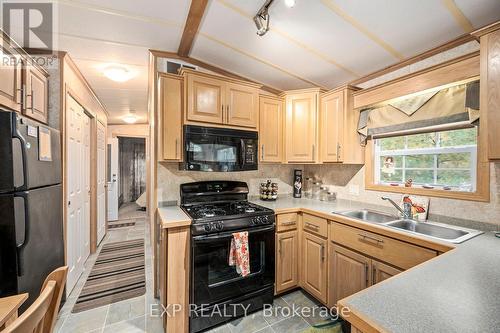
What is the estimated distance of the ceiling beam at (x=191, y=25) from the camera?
1616 mm

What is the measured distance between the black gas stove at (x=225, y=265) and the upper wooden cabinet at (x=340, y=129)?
97cm

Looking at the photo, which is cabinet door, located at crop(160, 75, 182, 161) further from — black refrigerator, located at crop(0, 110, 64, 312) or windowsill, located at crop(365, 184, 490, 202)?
windowsill, located at crop(365, 184, 490, 202)

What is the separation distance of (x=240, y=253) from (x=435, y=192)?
1693mm

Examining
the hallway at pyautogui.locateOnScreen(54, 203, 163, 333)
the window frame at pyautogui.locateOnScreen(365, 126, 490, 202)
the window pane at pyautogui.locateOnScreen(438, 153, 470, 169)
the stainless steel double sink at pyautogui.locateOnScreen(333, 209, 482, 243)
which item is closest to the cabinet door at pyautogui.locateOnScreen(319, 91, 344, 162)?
the window frame at pyautogui.locateOnScreen(365, 126, 490, 202)

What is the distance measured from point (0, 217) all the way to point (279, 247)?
2.00m

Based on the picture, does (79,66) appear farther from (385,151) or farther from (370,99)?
(385,151)

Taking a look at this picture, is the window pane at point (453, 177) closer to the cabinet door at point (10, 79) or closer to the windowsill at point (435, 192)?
the windowsill at point (435, 192)

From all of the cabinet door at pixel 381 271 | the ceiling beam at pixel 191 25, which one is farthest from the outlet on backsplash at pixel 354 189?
the ceiling beam at pixel 191 25

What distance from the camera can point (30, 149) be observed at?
146 cm

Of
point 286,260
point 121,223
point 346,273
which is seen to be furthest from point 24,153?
point 121,223

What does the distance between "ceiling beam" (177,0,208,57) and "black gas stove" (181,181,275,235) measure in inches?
53.8

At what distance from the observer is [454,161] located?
182 centimetres

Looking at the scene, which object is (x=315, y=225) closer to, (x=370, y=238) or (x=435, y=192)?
(x=370, y=238)

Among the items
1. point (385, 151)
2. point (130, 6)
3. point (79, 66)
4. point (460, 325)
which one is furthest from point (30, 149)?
point (385, 151)
